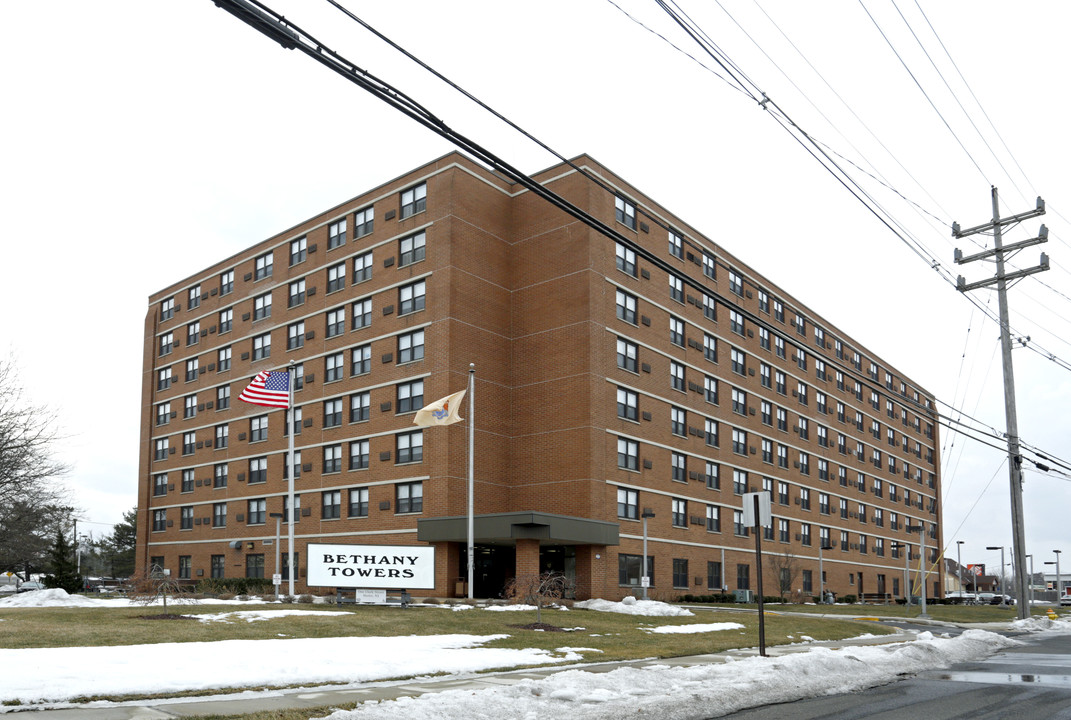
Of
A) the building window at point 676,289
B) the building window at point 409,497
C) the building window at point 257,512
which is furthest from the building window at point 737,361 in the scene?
the building window at point 257,512

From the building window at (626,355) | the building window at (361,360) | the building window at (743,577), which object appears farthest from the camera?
the building window at (743,577)

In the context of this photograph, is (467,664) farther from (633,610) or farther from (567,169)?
(567,169)

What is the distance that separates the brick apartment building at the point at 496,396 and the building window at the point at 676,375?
0.23 meters

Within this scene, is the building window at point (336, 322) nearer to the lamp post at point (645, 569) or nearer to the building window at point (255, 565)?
the building window at point (255, 565)

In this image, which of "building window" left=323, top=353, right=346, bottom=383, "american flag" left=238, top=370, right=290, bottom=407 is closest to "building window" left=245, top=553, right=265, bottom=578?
"building window" left=323, top=353, right=346, bottom=383

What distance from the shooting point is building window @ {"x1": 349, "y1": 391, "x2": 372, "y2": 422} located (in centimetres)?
5053

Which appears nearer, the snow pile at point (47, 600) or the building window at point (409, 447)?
the snow pile at point (47, 600)

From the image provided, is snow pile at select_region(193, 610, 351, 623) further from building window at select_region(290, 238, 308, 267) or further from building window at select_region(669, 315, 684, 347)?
building window at select_region(290, 238, 308, 267)

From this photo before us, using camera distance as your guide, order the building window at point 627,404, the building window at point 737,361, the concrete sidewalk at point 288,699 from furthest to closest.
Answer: the building window at point 737,361, the building window at point 627,404, the concrete sidewalk at point 288,699

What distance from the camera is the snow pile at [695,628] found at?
27.0 metres

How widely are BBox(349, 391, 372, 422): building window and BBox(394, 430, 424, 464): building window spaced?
3.17m

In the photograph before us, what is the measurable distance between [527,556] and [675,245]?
2123 centimetres

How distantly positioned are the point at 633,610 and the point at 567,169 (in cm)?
2295

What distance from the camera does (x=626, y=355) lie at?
4806 cm
